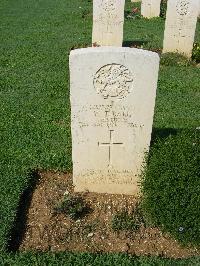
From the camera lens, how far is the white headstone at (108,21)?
1138 centimetres

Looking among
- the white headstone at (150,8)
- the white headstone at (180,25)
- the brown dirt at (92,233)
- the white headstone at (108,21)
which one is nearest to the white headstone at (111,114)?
the brown dirt at (92,233)

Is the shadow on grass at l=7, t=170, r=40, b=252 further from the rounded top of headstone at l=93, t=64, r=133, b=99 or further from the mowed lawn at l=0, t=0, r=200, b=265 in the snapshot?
the rounded top of headstone at l=93, t=64, r=133, b=99

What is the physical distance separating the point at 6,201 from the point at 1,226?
44cm

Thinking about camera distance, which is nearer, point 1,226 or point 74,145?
point 1,226

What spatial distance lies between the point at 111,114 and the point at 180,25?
7.15 m

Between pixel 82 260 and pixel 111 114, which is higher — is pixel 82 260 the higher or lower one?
the lower one

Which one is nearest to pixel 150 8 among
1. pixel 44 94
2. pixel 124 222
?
pixel 44 94

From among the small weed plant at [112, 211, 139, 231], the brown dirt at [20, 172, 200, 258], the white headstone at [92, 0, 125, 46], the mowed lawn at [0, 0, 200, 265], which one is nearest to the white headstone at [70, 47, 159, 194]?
the brown dirt at [20, 172, 200, 258]

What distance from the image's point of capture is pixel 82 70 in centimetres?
452

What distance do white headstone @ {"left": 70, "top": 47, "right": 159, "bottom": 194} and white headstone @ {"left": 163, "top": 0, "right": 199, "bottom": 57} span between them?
22.7 feet

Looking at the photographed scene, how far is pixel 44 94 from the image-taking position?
27.8 ft

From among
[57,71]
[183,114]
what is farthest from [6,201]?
[57,71]

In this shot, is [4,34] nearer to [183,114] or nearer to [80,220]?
[183,114]

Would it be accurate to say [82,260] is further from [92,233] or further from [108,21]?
[108,21]
